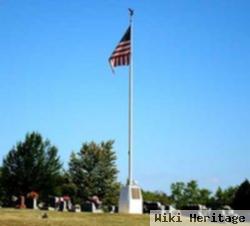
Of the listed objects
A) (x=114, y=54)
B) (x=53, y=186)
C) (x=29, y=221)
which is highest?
(x=114, y=54)

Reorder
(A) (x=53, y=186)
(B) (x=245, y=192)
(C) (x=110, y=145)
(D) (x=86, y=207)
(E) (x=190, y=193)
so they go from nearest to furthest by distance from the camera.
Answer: (D) (x=86, y=207) → (B) (x=245, y=192) → (A) (x=53, y=186) → (C) (x=110, y=145) → (E) (x=190, y=193)

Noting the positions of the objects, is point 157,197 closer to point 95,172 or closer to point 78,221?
point 95,172

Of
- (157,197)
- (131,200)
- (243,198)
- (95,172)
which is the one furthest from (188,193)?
(131,200)

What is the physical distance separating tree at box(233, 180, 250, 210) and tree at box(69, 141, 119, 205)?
2230 centimetres

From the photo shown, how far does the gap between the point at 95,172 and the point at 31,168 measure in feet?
24.6

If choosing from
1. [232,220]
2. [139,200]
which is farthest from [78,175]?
[232,220]

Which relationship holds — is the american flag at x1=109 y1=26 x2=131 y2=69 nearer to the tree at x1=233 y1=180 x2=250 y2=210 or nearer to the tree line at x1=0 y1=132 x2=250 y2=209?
the tree at x1=233 y1=180 x2=250 y2=210

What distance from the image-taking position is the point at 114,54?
31.5 meters

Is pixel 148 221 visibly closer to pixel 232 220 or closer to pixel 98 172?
pixel 232 220

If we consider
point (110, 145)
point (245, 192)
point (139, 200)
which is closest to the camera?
point (139, 200)

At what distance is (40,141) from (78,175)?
6.24 meters

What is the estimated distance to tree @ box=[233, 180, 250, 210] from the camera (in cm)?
4147

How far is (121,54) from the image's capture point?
31.5 meters

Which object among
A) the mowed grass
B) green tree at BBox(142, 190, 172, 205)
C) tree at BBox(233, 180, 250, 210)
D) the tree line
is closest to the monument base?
the mowed grass
